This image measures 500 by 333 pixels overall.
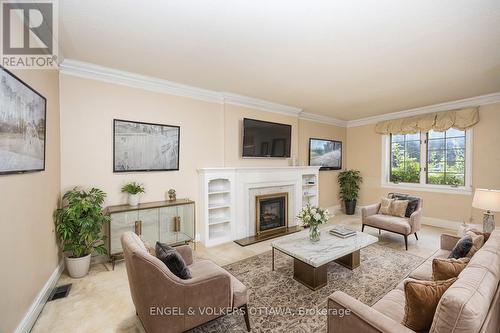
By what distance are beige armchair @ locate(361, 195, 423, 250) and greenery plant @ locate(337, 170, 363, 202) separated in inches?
76.2

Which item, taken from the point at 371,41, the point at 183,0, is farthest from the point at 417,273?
the point at 183,0

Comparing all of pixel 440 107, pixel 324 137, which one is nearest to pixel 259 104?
pixel 324 137

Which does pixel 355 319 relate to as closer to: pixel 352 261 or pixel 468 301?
pixel 468 301

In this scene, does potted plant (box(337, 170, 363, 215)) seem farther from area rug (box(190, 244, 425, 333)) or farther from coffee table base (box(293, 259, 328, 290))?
coffee table base (box(293, 259, 328, 290))

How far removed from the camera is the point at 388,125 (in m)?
5.55

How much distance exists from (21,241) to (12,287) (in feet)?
1.14

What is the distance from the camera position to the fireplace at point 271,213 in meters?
4.39

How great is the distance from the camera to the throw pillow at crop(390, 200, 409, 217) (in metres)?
3.95

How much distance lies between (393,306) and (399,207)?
2.98 metres

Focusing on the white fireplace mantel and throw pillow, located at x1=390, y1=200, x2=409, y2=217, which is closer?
the white fireplace mantel

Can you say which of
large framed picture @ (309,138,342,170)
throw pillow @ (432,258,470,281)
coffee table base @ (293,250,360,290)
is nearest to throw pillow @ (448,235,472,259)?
throw pillow @ (432,258,470,281)

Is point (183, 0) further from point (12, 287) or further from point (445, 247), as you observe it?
point (445, 247)

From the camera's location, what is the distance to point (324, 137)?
6.11 m

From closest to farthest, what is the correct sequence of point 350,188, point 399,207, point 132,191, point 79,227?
point 79,227
point 132,191
point 399,207
point 350,188
